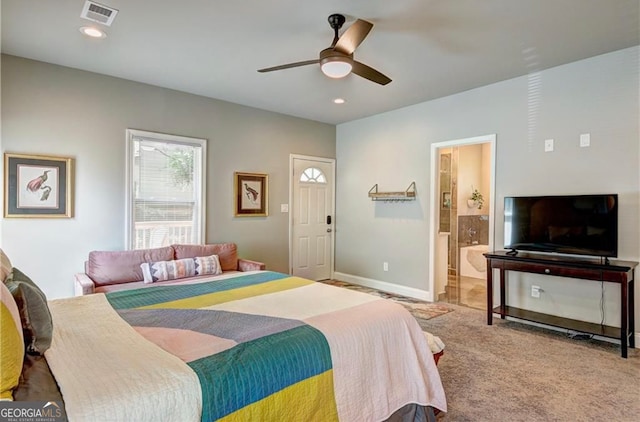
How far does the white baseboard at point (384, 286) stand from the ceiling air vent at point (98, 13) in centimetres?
451

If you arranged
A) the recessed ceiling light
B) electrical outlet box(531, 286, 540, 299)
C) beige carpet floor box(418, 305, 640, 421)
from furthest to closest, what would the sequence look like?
electrical outlet box(531, 286, 540, 299), the recessed ceiling light, beige carpet floor box(418, 305, 640, 421)

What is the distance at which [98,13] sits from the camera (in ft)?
8.45

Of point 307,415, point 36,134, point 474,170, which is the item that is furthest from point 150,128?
point 474,170

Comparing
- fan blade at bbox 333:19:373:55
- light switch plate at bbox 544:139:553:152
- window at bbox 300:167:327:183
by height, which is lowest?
window at bbox 300:167:327:183

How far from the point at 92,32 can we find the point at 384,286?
460cm

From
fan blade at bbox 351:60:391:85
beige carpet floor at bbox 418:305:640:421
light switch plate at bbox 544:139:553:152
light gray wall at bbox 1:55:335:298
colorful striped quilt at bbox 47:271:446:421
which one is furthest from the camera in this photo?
light switch plate at bbox 544:139:553:152

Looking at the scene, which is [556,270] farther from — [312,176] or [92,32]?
[92,32]

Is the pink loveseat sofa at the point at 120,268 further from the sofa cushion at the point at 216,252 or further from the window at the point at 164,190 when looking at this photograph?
the window at the point at 164,190

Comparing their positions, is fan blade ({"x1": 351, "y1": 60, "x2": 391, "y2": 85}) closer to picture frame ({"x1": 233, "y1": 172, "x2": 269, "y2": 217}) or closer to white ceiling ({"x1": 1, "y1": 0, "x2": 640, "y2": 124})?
white ceiling ({"x1": 1, "y1": 0, "x2": 640, "y2": 124})

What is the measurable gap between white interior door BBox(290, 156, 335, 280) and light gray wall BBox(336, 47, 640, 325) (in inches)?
17.2

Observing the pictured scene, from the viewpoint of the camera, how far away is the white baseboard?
484cm

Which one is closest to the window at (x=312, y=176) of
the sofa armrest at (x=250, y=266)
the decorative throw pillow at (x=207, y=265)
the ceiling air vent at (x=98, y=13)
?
the sofa armrest at (x=250, y=266)

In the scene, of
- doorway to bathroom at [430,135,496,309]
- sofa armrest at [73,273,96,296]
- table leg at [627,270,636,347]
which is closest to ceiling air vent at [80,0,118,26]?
sofa armrest at [73,273,96,296]

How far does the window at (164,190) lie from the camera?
13.2 feet
